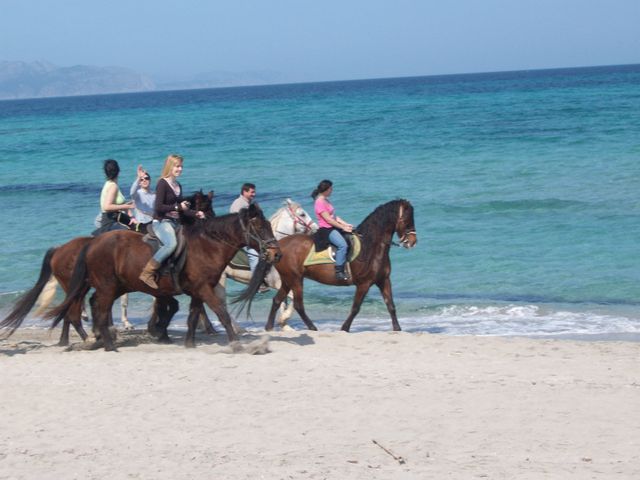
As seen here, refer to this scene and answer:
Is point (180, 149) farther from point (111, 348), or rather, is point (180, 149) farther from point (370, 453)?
point (370, 453)

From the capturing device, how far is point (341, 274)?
12.6m

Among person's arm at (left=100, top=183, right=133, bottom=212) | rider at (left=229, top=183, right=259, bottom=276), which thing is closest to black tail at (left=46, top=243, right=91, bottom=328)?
person's arm at (left=100, top=183, right=133, bottom=212)

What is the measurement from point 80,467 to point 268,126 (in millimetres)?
52403

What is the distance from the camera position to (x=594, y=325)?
13.6m

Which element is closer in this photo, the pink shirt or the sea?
the pink shirt

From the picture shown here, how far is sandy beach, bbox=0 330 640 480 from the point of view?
7.30m

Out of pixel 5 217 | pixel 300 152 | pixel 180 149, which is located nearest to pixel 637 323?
pixel 5 217

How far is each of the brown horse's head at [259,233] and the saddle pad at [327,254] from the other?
216 centimetres

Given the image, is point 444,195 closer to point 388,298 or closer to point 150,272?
point 388,298

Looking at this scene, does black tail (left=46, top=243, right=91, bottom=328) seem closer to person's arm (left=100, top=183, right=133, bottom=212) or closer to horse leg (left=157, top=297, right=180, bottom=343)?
horse leg (left=157, top=297, right=180, bottom=343)

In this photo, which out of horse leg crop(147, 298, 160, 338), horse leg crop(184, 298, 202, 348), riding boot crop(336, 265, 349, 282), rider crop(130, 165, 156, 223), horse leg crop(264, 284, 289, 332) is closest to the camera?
horse leg crop(184, 298, 202, 348)

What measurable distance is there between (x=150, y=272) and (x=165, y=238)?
38 centimetres

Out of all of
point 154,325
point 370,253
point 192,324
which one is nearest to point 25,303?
point 154,325

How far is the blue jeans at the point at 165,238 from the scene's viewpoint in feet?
34.8
